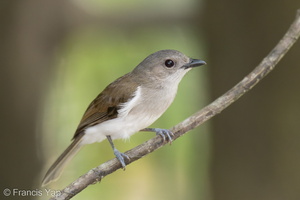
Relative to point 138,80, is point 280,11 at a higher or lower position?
higher

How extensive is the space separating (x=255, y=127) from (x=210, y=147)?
1.87 feet

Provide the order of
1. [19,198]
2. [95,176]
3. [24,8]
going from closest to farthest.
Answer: [95,176] → [19,198] → [24,8]

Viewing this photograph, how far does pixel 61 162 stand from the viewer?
4.53m

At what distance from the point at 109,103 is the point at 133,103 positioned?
0.82 ft

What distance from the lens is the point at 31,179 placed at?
17.8 ft

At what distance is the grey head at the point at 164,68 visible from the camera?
14.7 feet

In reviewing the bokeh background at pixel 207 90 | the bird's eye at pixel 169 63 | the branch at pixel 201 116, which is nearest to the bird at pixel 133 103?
the bird's eye at pixel 169 63

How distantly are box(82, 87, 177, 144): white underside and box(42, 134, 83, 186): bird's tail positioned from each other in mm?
298

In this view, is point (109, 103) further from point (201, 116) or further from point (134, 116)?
point (201, 116)

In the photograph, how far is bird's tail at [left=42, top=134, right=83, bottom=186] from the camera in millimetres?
4352

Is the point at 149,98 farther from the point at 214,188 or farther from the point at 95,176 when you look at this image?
the point at 214,188

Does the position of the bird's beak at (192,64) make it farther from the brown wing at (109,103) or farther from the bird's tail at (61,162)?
the bird's tail at (61,162)

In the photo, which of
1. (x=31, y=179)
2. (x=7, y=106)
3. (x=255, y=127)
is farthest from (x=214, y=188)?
(x=7, y=106)

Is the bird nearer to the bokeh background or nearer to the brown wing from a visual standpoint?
the brown wing
